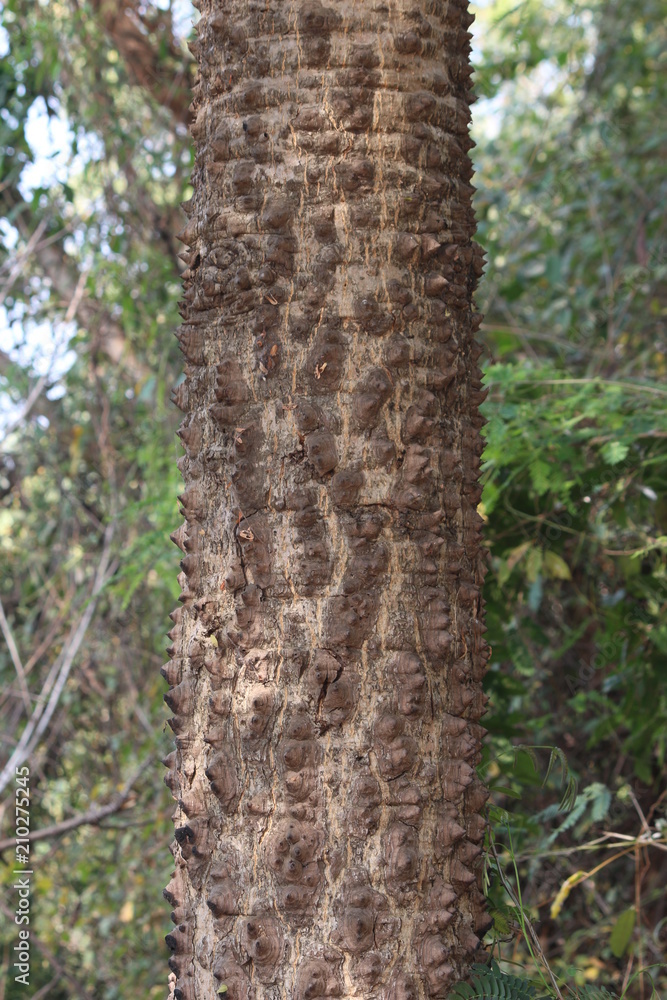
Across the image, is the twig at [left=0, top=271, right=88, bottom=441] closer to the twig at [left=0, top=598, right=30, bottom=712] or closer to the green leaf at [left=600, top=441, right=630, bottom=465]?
the twig at [left=0, top=598, right=30, bottom=712]

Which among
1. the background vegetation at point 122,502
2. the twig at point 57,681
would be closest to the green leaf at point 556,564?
the background vegetation at point 122,502

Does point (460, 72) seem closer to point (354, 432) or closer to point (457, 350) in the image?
point (457, 350)

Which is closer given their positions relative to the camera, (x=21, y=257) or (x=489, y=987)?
(x=489, y=987)

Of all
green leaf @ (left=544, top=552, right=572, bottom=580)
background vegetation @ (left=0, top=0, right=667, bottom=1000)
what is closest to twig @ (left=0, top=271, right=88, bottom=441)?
background vegetation @ (left=0, top=0, right=667, bottom=1000)

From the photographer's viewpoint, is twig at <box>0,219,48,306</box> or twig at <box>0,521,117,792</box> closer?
twig at <box>0,521,117,792</box>

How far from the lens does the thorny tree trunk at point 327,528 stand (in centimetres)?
105

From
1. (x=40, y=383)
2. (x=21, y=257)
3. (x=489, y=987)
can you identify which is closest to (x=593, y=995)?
(x=489, y=987)

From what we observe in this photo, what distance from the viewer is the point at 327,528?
3.64 feet

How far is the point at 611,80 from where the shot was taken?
486 cm

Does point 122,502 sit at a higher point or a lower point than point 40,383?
lower

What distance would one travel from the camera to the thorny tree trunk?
1.05m

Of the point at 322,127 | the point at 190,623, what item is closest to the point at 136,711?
the point at 190,623

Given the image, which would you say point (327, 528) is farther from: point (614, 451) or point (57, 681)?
point (57, 681)

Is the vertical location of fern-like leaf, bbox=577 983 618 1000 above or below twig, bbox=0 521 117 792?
below
